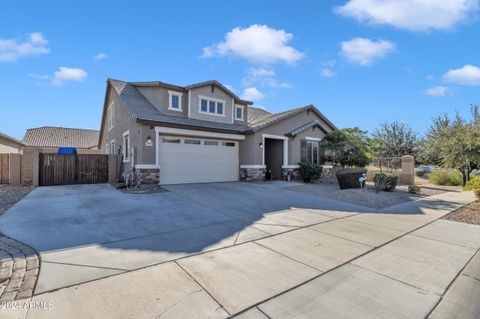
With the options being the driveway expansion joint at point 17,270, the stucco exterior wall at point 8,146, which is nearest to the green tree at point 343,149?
the driveway expansion joint at point 17,270

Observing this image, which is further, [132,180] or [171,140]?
[171,140]

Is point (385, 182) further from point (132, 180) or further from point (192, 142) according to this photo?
point (132, 180)

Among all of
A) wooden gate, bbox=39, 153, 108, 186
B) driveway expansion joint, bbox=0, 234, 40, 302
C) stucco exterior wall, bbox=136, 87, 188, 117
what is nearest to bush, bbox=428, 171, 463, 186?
stucco exterior wall, bbox=136, 87, 188, 117

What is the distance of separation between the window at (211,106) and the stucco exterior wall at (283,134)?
8.50 ft

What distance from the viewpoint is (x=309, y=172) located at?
50.9ft

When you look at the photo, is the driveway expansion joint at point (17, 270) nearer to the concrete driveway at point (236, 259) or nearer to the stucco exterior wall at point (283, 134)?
the concrete driveway at point (236, 259)

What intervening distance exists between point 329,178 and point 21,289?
57.7 ft

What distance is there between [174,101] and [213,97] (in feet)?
8.40

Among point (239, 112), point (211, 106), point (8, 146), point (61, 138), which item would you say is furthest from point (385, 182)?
point (61, 138)

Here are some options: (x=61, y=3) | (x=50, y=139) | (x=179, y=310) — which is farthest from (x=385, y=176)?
(x=50, y=139)

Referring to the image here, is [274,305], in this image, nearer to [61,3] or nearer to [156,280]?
[156,280]

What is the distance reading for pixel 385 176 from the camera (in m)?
12.0

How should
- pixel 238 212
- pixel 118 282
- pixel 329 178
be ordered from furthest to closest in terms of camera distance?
pixel 329 178 → pixel 238 212 → pixel 118 282

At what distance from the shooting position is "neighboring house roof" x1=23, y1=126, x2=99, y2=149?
29500 mm
